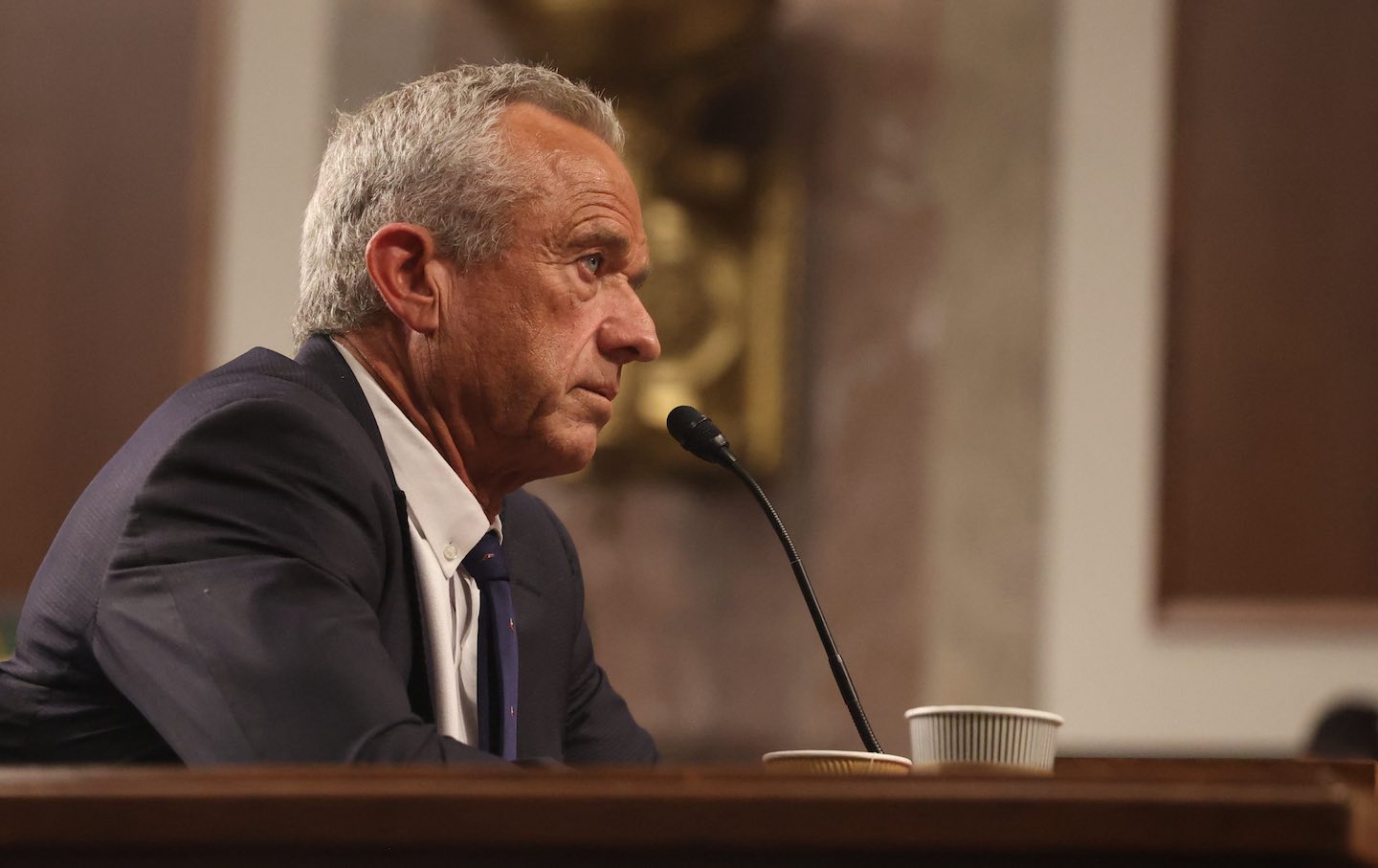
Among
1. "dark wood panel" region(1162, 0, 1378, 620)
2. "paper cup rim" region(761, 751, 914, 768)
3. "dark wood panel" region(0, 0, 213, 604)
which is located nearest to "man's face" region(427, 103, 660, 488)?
"paper cup rim" region(761, 751, 914, 768)

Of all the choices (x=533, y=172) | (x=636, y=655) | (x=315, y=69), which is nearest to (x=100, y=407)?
(x=315, y=69)

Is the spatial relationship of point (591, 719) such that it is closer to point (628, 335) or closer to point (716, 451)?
point (716, 451)

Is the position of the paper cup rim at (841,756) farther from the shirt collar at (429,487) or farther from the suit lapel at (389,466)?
the shirt collar at (429,487)

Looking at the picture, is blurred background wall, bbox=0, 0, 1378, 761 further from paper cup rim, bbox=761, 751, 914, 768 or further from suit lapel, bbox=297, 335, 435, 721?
paper cup rim, bbox=761, 751, 914, 768

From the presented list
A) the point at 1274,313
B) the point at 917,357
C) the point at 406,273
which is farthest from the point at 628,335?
the point at 1274,313

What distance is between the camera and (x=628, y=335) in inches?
92.7

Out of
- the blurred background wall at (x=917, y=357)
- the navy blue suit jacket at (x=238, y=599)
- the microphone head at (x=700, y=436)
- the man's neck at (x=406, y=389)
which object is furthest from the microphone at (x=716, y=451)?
the blurred background wall at (x=917, y=357)

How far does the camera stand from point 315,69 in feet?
15.7

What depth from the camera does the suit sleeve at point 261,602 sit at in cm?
153

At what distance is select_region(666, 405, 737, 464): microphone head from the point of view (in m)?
2.31

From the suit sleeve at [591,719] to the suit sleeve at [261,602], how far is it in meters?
0.62

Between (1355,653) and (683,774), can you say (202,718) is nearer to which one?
(683,774)

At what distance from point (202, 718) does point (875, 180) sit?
3.38 metres

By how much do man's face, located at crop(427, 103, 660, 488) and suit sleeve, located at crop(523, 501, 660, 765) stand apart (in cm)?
25
